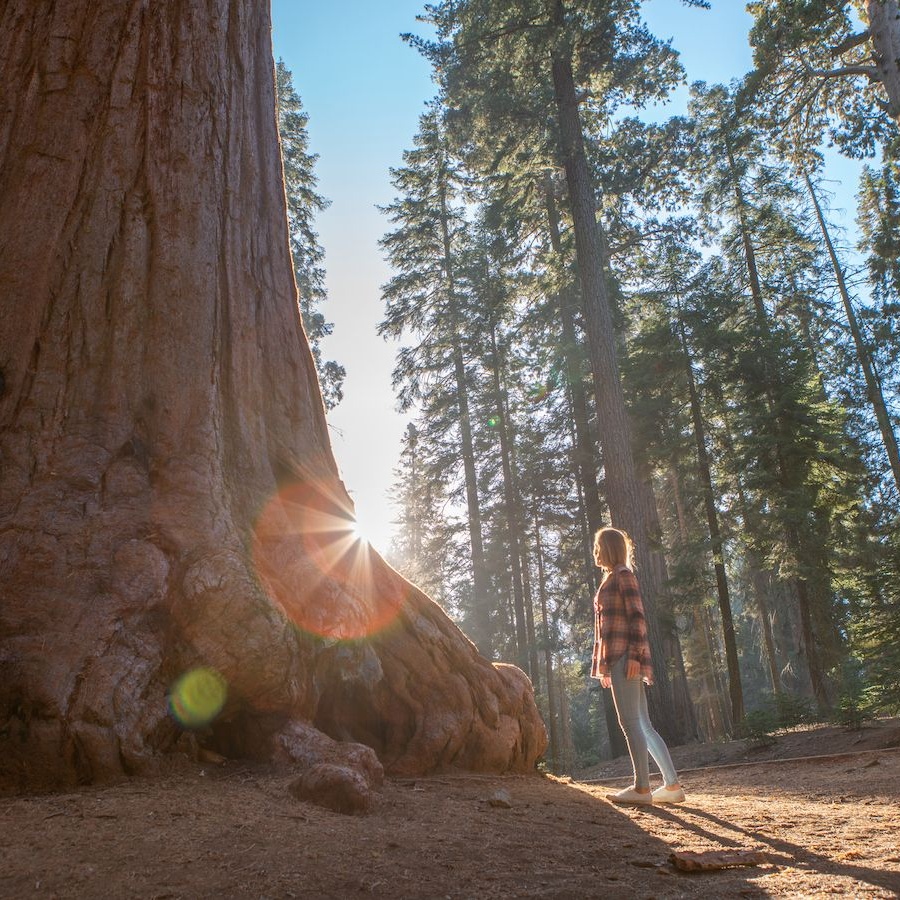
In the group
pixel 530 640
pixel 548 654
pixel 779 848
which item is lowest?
pixel 779 848

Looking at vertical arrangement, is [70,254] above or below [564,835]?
above

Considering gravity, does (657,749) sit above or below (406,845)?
above

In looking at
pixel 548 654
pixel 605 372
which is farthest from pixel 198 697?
pixel 548 654

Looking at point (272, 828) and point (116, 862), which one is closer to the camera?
point (116, 862)

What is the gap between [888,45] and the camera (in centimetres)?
1185

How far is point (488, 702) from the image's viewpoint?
5.74 meters

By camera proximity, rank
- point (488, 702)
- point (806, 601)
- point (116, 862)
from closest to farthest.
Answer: point (116, 862) → point (488, 702) → point (806, 601)

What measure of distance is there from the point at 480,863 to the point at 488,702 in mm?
2898

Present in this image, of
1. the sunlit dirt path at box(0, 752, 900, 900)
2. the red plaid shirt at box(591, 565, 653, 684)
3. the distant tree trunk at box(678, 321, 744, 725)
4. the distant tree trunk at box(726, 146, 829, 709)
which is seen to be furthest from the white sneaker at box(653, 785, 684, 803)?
the distant tree trunk at box(726, 146, 829, 709)

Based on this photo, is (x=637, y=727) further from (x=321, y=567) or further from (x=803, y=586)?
(x=803, y=586)

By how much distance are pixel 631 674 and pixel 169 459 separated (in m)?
3.73

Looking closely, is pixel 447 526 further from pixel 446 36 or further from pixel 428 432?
pixel 446 36

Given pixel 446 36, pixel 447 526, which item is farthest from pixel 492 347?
pixel 446 36

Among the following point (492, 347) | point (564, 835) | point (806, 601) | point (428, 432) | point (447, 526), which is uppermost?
point (492, 347)
